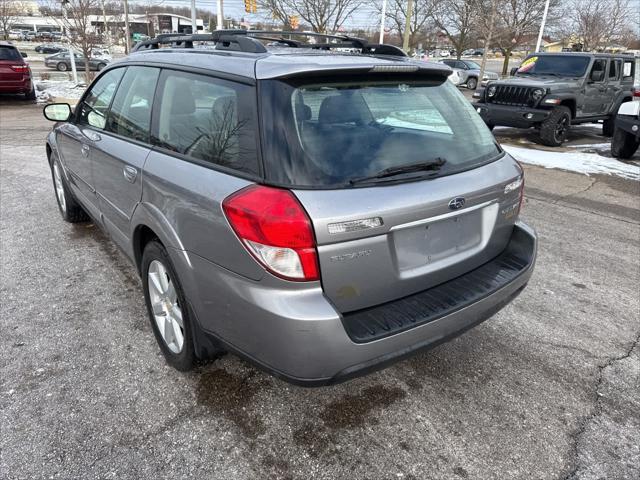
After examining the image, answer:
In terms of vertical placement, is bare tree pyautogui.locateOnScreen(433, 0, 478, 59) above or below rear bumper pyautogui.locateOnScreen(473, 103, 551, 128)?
above

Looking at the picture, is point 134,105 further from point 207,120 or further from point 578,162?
point 578,162

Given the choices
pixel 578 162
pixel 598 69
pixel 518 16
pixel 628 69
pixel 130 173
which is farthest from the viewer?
pixel 518 16

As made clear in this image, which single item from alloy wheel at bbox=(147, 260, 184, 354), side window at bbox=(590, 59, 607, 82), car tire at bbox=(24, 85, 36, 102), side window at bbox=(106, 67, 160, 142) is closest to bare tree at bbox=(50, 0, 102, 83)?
car tire at bbox=(24, 85, 36, 102)

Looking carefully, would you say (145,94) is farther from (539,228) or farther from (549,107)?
(549,107)

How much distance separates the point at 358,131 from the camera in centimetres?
218

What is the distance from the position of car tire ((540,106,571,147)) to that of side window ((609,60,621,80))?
2.04 m

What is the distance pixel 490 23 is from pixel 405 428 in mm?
24368

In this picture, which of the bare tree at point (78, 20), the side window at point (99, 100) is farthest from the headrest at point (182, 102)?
the bare tree at point (78, 20)

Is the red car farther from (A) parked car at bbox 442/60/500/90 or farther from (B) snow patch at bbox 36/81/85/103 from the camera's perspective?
(A) parked car at bbox 442/60/500/90

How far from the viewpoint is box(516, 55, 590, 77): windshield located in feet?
35.5

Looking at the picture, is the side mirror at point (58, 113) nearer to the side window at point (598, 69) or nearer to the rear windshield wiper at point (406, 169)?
the rear windshield wiper at point (406, 169)

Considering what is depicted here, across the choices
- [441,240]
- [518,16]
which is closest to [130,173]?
[441,240]

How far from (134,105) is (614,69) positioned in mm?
12073

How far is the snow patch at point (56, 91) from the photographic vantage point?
54.8 ft
